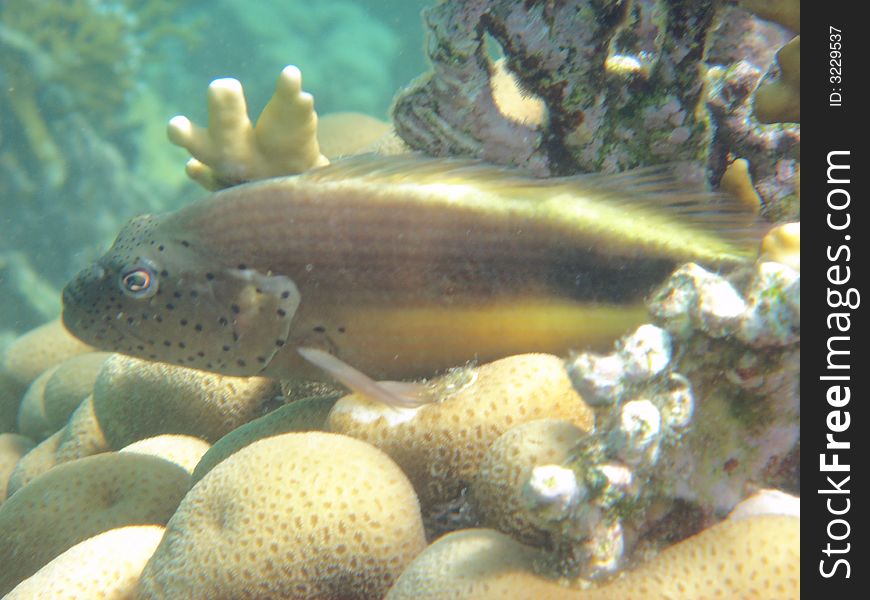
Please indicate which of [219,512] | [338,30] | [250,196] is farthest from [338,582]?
[338,30]

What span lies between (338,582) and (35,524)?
1.68 metres

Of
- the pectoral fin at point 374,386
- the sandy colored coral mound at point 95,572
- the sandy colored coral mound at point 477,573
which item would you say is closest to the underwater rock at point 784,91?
the pectoral fin at point 374,386

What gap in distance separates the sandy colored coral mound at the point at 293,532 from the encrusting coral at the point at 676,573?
254mm

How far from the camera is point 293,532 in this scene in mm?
1899

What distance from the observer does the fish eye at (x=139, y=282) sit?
2.65 m

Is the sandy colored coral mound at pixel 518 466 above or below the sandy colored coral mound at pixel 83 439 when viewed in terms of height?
above

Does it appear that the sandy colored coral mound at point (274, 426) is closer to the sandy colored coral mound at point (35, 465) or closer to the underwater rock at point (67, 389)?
the sandy colored coral mound at point (35, 465)

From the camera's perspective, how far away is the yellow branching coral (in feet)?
11.3

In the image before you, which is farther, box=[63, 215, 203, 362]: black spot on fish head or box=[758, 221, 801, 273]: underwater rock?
box=[63, 215, 203, 362]: black spot on fish head

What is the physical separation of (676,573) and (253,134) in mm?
3163

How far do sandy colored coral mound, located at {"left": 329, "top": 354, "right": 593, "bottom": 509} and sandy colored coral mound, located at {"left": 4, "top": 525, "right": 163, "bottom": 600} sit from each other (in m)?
0.91

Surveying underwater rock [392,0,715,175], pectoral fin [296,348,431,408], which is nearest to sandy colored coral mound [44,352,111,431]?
pectoral fin [296,348,431,408]

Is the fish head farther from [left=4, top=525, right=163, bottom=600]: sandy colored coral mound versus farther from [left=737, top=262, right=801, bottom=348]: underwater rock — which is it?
[left=737, top=262, right=801, bottom=348]: underwater rock

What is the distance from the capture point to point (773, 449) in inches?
66.7
